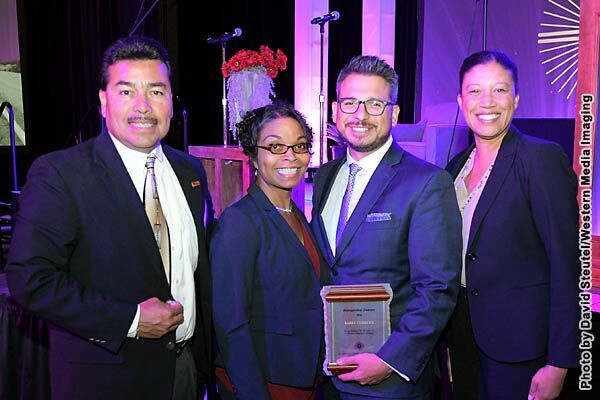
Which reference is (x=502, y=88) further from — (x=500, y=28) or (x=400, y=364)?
(x=500, y=28)

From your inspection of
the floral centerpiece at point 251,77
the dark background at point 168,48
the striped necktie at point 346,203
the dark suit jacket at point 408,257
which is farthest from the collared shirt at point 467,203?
the dark background at point 168,48

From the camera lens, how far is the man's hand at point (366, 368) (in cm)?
169

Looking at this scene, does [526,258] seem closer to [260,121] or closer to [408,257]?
[408,257]

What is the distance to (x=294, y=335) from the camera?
1.79m

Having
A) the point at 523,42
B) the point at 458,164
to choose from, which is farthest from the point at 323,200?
the point at 523,42

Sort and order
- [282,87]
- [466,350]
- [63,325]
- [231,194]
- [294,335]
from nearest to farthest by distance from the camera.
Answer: [63,325] < [294,335] < [466,350] < [231,194] < [282,87]

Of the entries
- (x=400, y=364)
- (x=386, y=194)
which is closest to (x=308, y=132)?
(x=386, y=194)

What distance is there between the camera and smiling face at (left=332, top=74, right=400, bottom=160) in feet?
6.15

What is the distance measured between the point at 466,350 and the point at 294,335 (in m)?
0.74

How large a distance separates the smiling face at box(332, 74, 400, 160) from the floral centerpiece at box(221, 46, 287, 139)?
308cm

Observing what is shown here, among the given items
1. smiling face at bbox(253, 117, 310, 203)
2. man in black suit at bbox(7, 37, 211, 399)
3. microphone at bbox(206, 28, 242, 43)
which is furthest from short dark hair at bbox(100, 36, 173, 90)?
microphone at bbox(206, 28, 242, 43)

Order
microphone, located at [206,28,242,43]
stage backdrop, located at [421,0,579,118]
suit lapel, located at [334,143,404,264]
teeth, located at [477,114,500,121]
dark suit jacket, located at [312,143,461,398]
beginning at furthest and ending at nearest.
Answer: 1. stage backdrop, located at [421,0,579,118]
2. microphone, located at [206,28,242,43]
3. teeth, located at [477,114,500,121]
4. suit lapel, located at [334,143,404,264]
5. dark suit jacket, located at [312,143,461,398]

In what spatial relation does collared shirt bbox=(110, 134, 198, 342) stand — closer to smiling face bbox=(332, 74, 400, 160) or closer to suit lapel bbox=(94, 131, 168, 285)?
suit lapel bbox=(94, 131, 168, 285)

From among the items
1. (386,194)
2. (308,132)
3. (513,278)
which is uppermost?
(308,132)
